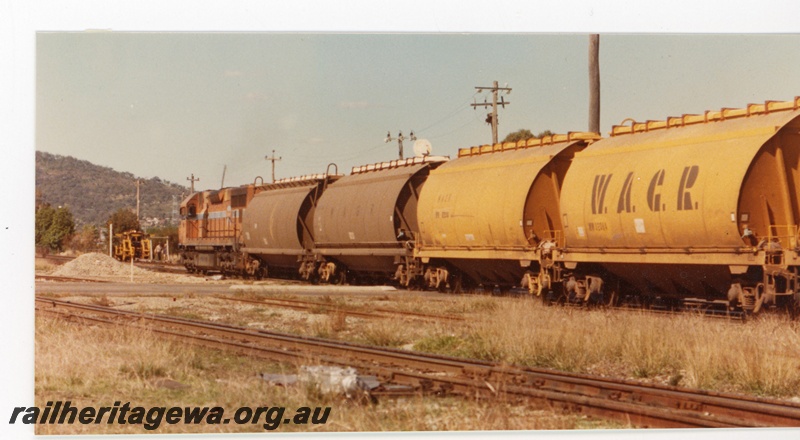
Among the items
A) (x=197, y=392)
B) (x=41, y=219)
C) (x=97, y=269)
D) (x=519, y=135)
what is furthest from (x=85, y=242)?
(x=197, y=392)

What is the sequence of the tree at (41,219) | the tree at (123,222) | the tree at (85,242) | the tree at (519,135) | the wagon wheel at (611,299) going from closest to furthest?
the tree at (41,219) → the wagon wheel at (611,299) → the tree at (519,135) → the tree at (123,222) → the tree at (85,242)

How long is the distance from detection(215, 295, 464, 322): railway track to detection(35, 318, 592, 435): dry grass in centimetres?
533

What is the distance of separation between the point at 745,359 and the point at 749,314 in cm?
539

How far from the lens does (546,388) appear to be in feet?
34.5

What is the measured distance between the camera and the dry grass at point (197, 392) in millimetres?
9102

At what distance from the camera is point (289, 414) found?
9.61 m

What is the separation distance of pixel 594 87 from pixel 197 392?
21.3 m

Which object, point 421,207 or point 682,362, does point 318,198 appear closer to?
point 421,207

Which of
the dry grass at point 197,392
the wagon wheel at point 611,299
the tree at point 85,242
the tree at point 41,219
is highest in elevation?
the tree at point 41,219

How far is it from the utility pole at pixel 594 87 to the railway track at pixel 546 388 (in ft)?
54.7

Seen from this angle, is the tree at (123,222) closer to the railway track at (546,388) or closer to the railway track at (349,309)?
the railway track at (349,309)


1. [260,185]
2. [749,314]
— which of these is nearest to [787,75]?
[749,314]

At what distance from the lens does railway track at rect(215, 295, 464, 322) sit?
1833cm

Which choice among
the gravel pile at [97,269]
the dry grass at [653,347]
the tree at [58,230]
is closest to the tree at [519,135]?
the gravel pile at [97,269]
